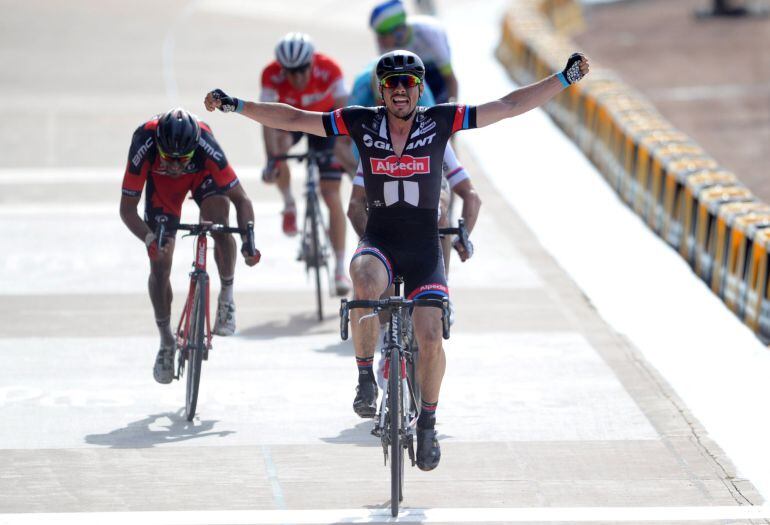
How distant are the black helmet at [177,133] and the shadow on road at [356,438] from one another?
1.94 m

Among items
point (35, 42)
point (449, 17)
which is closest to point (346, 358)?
point (35, 42)

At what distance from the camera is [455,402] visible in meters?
10.5

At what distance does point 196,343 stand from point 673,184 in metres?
6.85

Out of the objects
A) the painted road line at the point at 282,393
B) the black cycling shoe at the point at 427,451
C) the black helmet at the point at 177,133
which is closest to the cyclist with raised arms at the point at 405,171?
the black cycling shoe at the point at 427,451

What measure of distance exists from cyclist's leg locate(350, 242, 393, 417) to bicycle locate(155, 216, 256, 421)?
1646mm

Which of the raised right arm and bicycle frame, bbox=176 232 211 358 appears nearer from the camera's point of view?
the raised right arm

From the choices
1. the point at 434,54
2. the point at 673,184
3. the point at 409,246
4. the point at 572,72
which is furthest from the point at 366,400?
the point at 673,184

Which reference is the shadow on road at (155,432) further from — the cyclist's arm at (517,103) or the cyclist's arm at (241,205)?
the cyclist's arm at (517,103)

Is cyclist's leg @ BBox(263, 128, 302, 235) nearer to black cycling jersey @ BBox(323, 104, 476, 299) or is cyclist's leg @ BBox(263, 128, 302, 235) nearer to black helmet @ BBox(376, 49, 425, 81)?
black cycling jersey @ BBox(323, 104, 476, 299)

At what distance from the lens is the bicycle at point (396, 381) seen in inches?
313

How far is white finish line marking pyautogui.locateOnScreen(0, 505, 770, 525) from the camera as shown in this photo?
318 inches

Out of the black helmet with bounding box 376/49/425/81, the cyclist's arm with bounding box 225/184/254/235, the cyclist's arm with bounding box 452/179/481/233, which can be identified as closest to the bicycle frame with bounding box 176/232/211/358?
the cyclist's arm with bounding box 225/184/254/235

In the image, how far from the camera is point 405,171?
8477 mm

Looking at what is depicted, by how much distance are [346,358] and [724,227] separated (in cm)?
372
